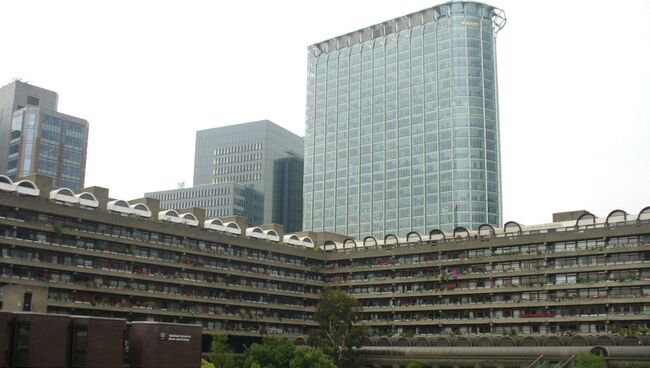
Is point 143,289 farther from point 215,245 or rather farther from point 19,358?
point 19,358

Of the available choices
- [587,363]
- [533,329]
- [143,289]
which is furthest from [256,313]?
[587,363]

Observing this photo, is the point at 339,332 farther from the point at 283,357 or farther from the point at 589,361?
the point at 589,361

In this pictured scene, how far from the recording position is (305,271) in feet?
538

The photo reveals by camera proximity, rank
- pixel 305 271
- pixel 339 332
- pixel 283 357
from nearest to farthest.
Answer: pixel 283 357 < pixel 339 332 < pixel 305 271

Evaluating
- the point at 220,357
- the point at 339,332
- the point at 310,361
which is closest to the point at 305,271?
the point at 339,332

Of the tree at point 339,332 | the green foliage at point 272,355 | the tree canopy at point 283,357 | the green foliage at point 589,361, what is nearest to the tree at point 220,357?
the tree canopy at point 283,357

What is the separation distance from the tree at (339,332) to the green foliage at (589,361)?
39.5 meters

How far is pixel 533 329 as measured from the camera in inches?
5394

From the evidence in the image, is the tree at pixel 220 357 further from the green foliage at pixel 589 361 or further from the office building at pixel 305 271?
the green foliage at pixel 589 361

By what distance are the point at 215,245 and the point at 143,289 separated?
18609mm

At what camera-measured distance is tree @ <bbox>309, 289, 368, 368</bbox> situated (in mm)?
133750

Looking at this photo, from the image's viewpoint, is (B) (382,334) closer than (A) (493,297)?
No

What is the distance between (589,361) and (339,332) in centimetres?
4311

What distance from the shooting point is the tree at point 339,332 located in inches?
5266
